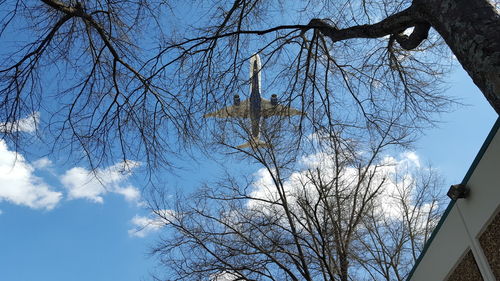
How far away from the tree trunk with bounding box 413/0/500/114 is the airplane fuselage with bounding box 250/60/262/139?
3133 mm

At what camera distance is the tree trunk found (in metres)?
2.44

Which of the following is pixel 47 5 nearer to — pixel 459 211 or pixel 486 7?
pixel 486 7

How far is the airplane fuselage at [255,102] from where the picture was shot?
6396 millimetres

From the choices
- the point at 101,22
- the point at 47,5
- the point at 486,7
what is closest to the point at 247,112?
the point at 101,22

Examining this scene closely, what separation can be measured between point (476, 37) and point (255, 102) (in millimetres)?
6912

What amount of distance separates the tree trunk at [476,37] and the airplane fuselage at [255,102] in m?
3.13

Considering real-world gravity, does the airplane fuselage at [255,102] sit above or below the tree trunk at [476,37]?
above

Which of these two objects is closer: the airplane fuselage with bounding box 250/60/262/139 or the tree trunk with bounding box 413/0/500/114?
the tree trunk with bounding box 413/0/500/114

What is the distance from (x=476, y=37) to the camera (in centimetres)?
258

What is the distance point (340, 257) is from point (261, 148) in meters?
4.28

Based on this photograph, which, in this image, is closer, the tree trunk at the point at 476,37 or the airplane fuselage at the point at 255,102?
the tree trunk at the point at 476,37

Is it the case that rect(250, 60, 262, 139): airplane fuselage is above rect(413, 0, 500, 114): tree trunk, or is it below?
above

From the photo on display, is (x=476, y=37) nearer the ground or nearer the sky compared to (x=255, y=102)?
nearer the ground

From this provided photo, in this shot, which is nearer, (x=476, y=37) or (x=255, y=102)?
(x=476, y=37)
